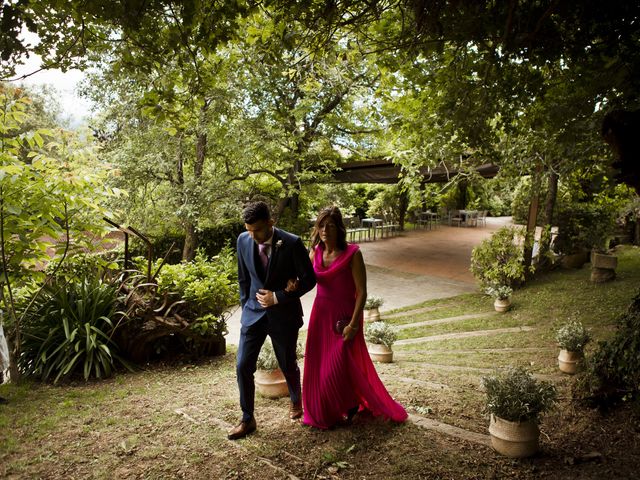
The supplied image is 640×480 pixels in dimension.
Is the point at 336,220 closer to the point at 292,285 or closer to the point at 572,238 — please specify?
the point at 292,285

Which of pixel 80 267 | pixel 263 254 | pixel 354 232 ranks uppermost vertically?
pixel 263 254

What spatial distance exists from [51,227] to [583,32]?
15.5 ft

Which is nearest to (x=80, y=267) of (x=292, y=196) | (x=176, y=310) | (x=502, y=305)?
(x=176, y=310)

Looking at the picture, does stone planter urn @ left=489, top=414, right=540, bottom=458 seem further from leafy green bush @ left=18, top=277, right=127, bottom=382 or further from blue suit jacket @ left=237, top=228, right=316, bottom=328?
leafy green bush @ left=18, top=277, right=127, bottom=382

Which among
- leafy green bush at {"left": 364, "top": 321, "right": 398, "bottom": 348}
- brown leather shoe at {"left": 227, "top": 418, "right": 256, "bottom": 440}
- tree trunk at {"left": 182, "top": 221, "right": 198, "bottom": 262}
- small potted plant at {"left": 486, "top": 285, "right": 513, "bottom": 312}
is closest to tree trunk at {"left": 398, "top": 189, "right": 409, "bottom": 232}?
tree trunk at {"left": 182, "top": 221, "right": 198, "bottom": 262}

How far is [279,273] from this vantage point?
3.22m

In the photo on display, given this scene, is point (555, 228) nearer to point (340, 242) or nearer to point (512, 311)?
point (512, 311)

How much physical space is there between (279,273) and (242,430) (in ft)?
3.56

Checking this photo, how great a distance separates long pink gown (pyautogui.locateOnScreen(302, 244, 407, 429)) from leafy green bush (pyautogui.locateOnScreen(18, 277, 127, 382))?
8.45 ft

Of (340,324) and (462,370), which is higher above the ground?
(340,324)

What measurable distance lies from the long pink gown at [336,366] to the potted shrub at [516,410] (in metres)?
0.69

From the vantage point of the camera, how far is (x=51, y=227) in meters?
4.27

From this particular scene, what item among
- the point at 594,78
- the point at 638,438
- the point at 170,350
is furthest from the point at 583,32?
the point at 170,350

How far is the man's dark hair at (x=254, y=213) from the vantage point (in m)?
3.07
